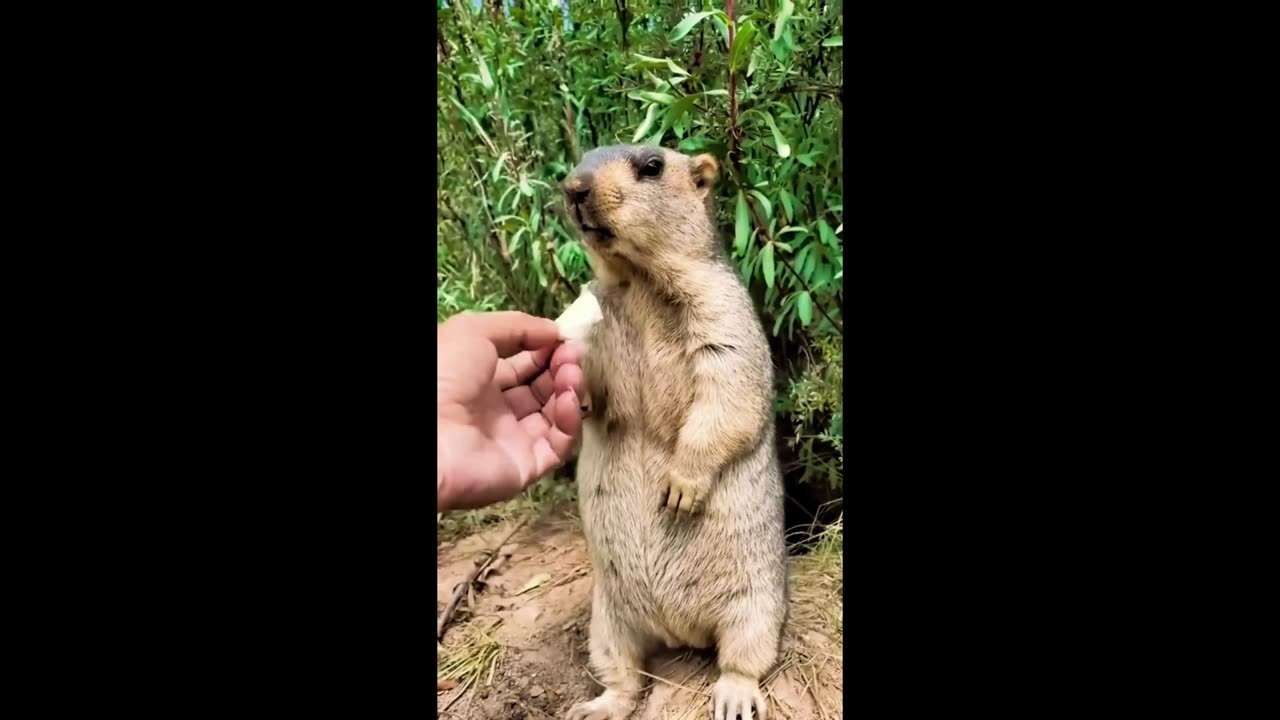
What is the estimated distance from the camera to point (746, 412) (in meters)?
1.90

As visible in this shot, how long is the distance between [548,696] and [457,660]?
0.71 ft

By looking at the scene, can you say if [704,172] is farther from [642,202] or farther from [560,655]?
[560,655]

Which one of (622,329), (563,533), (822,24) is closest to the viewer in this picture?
(822,24)

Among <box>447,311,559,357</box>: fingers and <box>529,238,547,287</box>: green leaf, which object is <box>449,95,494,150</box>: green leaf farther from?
<box>447,311,559,357</box>: fingers

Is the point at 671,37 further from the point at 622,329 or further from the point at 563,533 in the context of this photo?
the point at 563,533

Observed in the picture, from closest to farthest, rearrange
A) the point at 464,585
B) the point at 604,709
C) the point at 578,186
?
the point at 578,186 → the point at 604,709 → the point at 464,585

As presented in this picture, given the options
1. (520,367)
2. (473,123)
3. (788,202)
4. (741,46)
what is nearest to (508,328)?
(520,367)

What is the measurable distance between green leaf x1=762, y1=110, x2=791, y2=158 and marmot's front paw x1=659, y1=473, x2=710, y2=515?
0.71m

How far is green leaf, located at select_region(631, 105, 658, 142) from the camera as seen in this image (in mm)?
1842

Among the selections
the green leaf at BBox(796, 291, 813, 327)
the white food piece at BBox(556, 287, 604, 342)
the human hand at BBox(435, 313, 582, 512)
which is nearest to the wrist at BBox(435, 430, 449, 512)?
the human hand at BBox(435, 313, 582, 512)

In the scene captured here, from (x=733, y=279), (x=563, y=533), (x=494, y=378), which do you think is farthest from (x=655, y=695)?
(x=733, y=279)

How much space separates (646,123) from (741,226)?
0.30m

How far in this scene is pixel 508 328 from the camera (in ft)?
6.51

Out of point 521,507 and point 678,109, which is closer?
point 678,109
